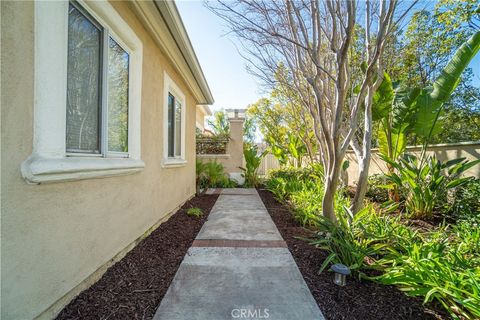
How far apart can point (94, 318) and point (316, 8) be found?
15.1 feet

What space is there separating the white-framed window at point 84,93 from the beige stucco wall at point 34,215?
78 millimetres

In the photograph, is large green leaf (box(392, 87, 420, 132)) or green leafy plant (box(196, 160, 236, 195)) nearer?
large green leaf (box(392, 87, 420, 132))

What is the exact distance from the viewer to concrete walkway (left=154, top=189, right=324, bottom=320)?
1879mm

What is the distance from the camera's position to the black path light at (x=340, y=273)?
217 cm

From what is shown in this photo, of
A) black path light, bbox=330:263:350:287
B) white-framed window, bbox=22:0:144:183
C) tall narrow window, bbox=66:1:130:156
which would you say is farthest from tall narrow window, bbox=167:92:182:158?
black path light, bbox=330:263:350:287

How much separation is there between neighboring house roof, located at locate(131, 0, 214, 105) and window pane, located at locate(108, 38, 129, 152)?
0.64 m

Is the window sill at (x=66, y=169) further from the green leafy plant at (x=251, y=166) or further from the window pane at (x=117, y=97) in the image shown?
the green leafy plant at (x=251, y=166)

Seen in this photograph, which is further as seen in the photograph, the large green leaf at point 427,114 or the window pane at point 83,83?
the large green leaf at point 427,114

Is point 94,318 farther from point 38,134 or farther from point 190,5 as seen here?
point 190,5

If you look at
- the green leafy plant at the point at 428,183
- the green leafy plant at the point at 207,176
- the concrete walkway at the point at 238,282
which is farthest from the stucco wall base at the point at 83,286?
the green leafy plant at the point at 428,183

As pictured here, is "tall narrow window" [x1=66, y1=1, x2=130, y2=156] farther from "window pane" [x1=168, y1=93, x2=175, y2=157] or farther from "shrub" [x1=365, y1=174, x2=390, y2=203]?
"shrub" [x1=365, y1=174, x2=390, y2=203]

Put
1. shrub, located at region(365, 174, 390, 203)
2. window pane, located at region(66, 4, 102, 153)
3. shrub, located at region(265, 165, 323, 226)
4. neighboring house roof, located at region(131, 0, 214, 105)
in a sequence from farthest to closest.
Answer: shrub, located at region(365, 174, 390, 203) → shrub, located at region(265, 165, 323, 226) → neighboring house roof, located at region(131, 0, 214, 105) → window pane, located at region(66, 4, 102, 153)

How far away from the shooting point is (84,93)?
2.16 m

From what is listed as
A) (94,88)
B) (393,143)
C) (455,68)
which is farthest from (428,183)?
(94,88)
